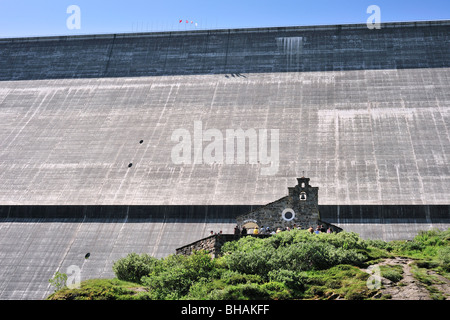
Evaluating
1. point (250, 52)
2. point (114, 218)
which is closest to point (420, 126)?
point (250, 52)

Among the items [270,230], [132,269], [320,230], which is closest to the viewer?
[132,269]

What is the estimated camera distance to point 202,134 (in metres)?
45.2

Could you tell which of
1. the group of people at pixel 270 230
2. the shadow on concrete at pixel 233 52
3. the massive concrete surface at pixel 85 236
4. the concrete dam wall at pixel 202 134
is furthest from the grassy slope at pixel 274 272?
the shadow on concrete at pixel 233 52

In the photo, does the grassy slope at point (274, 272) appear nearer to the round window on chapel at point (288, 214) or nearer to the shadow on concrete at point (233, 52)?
the round window on chapel at point (288, 214)

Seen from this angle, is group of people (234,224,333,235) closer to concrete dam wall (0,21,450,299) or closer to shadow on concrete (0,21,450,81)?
concrete dam wall (0,21,450,299)

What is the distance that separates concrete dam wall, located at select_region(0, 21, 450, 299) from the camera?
37.2m

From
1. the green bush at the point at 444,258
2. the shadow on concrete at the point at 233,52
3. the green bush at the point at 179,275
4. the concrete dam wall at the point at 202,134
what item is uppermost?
the shadow on concrete at the point at 233,52

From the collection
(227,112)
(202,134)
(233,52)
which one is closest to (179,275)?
(202,134)

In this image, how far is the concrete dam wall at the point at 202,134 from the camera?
37188 millimetres

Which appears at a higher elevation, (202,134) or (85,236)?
(202,134)

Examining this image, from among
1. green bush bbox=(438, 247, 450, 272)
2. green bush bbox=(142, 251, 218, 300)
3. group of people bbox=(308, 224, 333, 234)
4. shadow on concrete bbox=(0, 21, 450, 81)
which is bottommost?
green bush bbox=(142, 251, 218, 300)

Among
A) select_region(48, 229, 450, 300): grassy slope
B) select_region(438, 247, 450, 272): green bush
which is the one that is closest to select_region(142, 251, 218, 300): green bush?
select_region(48, 229, 450, 300): grassy slope

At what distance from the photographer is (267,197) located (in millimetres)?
38375

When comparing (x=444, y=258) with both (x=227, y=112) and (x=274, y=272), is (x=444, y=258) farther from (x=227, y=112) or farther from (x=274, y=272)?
(x=227, y=112)
